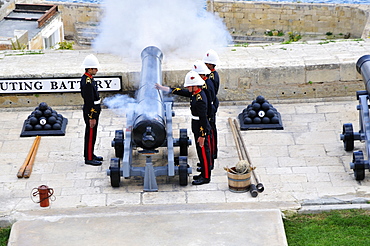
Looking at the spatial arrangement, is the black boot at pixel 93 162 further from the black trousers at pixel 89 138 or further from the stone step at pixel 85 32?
the stone step at pixel 85 32

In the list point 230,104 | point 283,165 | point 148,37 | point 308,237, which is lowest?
point 308,237

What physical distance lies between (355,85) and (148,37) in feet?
11.9

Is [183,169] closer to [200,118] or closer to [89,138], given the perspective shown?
[200,118]

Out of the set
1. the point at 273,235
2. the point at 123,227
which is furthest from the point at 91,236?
the point at 273,235

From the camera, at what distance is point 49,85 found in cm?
1306

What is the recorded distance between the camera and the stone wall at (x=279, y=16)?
27487mm

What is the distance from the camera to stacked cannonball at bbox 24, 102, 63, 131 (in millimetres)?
12172

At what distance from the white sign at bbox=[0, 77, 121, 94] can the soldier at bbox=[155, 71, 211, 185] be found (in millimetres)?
2681

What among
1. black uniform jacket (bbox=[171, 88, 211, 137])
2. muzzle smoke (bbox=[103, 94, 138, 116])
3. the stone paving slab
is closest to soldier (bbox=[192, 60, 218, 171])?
black uniform jacket (bbox=[171, 88, 211, 137])

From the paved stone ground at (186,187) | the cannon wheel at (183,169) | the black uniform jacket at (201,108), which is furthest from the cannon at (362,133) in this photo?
the cannon wheel at (183,169)

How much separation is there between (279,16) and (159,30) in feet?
45.6

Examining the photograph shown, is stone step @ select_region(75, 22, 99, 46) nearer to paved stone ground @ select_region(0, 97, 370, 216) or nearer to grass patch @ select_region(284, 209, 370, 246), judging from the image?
paved stone ground @ select_region(0, 97, 370, 216)

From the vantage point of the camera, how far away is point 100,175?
35.3 feet

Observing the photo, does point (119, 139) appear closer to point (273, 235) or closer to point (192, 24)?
point (273, 235)
